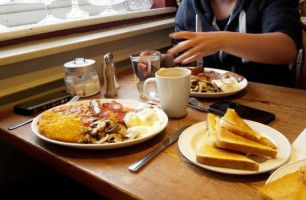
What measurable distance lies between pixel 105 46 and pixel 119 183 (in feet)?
3.30

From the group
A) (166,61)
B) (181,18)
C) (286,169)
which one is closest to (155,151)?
(286,169)

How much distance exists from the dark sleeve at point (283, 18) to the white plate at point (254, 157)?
64cm

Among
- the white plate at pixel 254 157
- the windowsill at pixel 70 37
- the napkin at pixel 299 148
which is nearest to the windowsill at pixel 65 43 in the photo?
the windowsill at pixel 70 37

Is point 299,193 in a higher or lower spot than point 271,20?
lower

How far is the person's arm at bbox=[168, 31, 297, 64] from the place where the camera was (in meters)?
1.07

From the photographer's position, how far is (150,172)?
64 centimetres

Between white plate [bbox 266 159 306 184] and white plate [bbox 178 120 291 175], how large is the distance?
21 millimetres

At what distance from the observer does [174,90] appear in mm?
853

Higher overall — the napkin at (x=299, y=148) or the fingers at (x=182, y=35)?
the fingers at (x=182, y=35)

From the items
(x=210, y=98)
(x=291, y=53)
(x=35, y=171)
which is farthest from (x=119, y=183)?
(x=291, y=53)

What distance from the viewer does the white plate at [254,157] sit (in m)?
0.61

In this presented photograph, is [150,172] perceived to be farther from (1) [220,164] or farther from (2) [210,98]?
(2) [210,98]

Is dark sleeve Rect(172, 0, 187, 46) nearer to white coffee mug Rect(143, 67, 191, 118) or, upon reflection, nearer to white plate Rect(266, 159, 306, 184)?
white coffee mug Rect(143, 67, 191, 118)

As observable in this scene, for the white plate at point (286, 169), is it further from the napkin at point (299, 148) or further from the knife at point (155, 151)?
the knife at point (155, 151)
